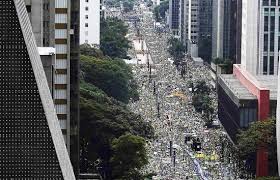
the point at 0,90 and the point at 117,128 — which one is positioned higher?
the point at 0,90

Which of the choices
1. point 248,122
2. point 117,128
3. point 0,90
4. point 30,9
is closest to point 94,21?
point 248,122

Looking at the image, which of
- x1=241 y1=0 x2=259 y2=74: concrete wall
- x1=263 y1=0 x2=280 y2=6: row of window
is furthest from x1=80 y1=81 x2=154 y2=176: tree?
x1=263 y1=0 x2=280 y2=6: row of window

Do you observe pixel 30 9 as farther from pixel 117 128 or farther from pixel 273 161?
A: pixel 273 161

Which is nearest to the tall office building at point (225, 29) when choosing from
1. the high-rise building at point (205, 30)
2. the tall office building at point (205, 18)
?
the tall office building at point (205, 18)

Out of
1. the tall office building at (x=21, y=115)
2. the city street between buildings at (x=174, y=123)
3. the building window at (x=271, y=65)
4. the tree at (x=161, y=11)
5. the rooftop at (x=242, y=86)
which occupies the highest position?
the tree at (x=161, y=11)

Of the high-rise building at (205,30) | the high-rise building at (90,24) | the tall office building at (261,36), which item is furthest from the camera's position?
the high-rise building at (205,30)

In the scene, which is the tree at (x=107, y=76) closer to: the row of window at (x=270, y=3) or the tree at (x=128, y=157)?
the row of window at (x=270, y=3)
